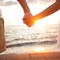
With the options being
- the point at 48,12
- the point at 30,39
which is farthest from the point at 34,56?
the point at 30,39

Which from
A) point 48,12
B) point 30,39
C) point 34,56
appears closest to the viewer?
point 48,12

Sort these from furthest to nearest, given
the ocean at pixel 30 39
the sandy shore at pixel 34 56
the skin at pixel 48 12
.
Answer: the ocean at pixel 30 39, the sandy shore at pixel 34 56, the skin at pixel 48 12

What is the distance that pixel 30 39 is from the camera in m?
2.00

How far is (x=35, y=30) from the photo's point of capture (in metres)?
2.34

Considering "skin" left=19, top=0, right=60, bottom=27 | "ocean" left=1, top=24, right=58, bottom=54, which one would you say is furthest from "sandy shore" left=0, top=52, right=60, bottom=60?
"skin" left=19, top=0, right=60, bottom=27

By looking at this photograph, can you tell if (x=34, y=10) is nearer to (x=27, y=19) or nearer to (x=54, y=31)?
(x=54, y=31)

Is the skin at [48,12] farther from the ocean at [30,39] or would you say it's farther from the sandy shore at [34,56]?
the ocean at [30,39]

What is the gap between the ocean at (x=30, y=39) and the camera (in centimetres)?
173

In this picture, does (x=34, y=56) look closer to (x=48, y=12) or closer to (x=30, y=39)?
(x=48, y=12)

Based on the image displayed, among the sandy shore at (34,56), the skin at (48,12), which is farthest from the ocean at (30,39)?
the skin at (48,12)

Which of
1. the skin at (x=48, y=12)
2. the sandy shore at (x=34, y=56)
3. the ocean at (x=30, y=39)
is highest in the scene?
the skin at (x=48, y=12)

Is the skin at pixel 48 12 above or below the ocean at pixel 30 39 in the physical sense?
above

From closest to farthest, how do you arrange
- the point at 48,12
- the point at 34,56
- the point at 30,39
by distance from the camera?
the point at 48,12 < the point at 34,56 < the point at 30,39

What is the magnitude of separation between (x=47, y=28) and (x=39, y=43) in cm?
59
